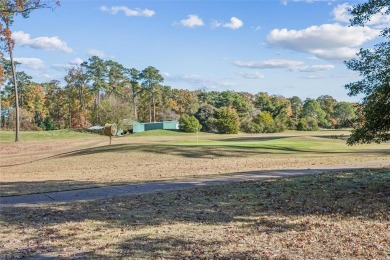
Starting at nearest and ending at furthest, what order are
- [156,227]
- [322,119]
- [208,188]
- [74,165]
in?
[156,227] → [208,188] → [74,165] → [322,119]

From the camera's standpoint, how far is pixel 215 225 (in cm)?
729

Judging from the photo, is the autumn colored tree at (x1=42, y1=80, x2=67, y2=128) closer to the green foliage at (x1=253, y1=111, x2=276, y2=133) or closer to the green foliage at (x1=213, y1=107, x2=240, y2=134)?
the green foliage at (x1=213, y1=107, x2=240, y2=134)

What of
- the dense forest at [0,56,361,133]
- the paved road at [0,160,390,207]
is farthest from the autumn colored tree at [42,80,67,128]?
the paved road at [0,160,390,207]

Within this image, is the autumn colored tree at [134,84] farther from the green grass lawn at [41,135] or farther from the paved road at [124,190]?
the paved road at [124,190]

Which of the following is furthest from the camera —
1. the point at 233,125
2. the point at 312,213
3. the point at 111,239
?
the point at 233,125

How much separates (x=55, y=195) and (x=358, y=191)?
24.9 feet

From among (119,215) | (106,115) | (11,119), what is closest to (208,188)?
(119,215)

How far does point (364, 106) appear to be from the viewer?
32.5 feet

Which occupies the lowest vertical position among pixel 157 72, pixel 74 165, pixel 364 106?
pixel 74 165

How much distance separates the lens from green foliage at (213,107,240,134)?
212 feet

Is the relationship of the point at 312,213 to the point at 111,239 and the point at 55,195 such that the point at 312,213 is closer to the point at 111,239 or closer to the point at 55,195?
the point at 111,239

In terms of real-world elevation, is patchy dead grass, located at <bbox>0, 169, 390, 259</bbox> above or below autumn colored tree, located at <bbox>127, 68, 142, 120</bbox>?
below

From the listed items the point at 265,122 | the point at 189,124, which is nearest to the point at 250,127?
the point at 265,122

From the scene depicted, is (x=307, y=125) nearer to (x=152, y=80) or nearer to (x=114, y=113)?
(x=152, y=80)
